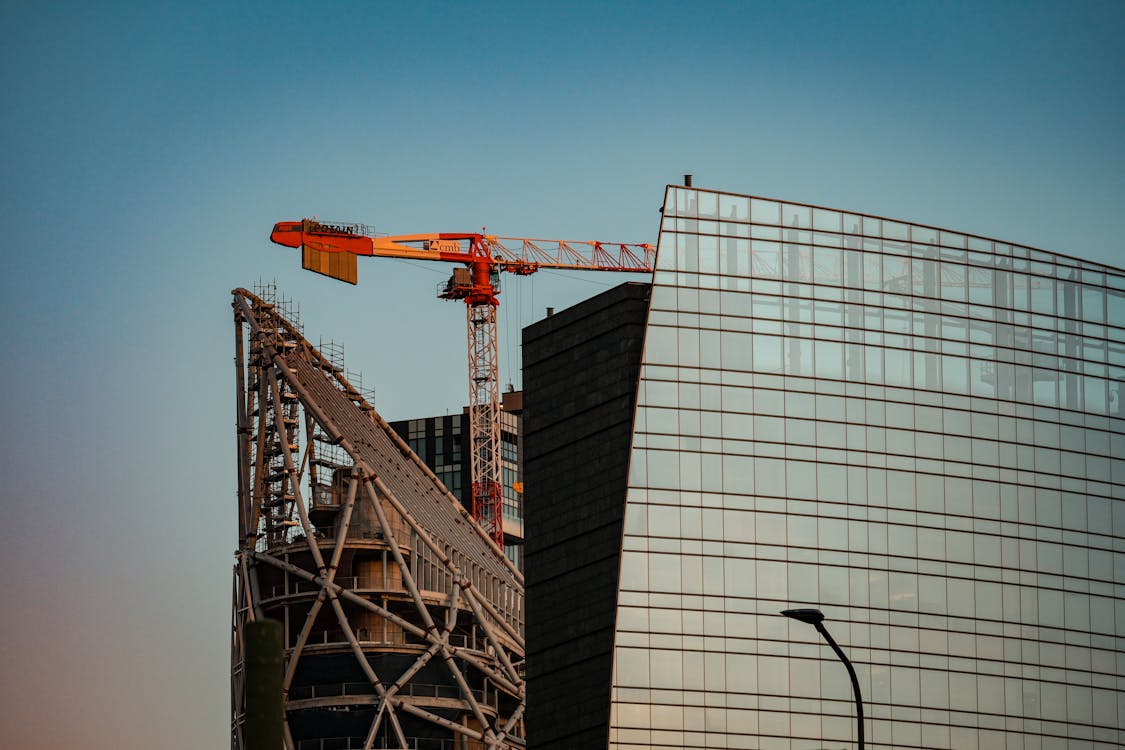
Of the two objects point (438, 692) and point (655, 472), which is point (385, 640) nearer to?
point (438, 692)

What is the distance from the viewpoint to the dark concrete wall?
305 feet

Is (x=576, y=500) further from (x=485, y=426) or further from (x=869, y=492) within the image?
(x=485, y=426)

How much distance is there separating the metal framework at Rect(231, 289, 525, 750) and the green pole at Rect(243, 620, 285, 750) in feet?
297

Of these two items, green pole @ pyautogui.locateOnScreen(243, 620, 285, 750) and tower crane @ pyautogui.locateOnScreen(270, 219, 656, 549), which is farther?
tower crane @ pyautogui.locateOnScreen(270, 219, 656, 549)

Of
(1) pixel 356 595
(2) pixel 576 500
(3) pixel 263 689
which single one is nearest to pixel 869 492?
(2) pixel 576 500

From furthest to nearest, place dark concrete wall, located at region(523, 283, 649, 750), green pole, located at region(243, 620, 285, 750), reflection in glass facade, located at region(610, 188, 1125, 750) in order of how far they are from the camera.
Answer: dark concrete wall, located at region(523, 283, 649, 750), reflection in glass facade, located at region(610, 188, 1125, 750), green pole, located at region(243, 620, 285, 750)

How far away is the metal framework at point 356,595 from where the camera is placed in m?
117

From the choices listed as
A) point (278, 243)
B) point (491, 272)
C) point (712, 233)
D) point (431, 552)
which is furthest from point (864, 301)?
point (491, 272)

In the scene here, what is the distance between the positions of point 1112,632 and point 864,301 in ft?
74.5

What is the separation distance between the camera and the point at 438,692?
11906 centimetres

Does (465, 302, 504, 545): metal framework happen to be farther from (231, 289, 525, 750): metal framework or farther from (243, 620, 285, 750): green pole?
(243, 620, 285, 750): green pole

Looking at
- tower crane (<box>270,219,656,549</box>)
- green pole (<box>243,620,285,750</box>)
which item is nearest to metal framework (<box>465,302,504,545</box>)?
tower crane (<box>270,219,656,549</box>)

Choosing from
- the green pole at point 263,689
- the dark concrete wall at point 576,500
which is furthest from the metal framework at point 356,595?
the green pole at point 263,689

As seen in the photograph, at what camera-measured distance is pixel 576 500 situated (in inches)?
3775
